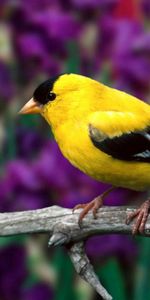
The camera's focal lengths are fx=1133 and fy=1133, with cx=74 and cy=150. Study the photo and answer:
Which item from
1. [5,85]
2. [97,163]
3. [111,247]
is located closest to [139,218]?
[97,163]

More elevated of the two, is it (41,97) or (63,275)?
(41,97)

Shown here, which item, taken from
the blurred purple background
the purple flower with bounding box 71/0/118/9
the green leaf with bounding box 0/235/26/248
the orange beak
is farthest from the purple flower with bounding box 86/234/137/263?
the purple flower with bounding box 71/0/118/9

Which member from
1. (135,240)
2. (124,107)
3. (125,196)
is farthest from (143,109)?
(135,240)

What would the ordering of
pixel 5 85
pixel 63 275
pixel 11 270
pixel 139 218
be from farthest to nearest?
pixel 5 85 < pixel 11 270 < pixel 63 275 < pixel 139 218

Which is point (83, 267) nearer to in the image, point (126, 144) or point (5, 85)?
point (126, 144)

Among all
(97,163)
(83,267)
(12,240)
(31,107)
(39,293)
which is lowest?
(39,293)

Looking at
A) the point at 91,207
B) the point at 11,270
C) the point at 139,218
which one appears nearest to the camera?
the point at 139,218

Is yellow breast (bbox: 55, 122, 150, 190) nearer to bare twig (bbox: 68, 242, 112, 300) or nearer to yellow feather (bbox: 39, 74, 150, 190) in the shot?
yellow feather (bbox: 39, 74, 150, 190)

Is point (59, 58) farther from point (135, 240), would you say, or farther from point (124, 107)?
point (124, 107)
